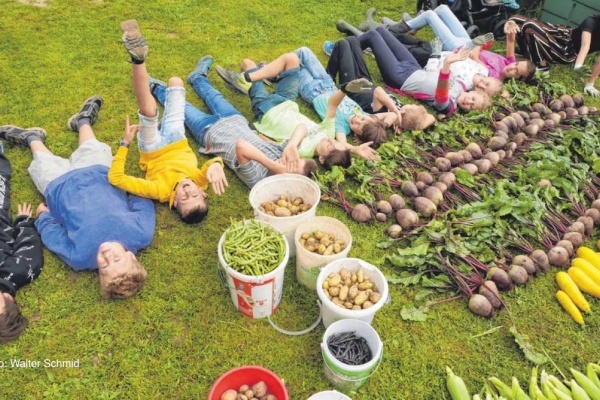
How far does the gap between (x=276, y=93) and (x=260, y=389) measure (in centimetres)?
420

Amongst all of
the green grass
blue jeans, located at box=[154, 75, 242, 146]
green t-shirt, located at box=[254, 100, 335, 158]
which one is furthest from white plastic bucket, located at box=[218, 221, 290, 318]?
blue jeans, located at box=[154, 75, 242, 146]

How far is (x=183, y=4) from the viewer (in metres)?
8.07

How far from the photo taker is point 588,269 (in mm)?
4059

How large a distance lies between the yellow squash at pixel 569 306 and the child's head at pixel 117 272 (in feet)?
13.2

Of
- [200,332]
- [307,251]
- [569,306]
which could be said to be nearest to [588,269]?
[569,306]

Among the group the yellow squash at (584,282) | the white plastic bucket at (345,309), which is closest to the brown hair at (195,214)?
the white plastic bucket at (345,309)

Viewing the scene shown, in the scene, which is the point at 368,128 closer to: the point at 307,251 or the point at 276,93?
the point at 276,93

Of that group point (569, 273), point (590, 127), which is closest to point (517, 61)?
point (590, 127)

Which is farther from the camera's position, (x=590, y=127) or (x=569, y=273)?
(x=590, y=127)

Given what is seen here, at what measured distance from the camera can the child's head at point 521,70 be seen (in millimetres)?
6980

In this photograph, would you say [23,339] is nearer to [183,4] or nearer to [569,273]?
[569,273]

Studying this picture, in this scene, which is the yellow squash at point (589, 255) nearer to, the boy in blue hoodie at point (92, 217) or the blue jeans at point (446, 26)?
the blue jeans at point (446, 26)

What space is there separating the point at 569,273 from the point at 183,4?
794 centimetres

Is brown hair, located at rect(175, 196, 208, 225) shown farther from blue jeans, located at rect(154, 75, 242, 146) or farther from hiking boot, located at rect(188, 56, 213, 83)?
hiking boot, located at rect(188, 56, 213, 83)
